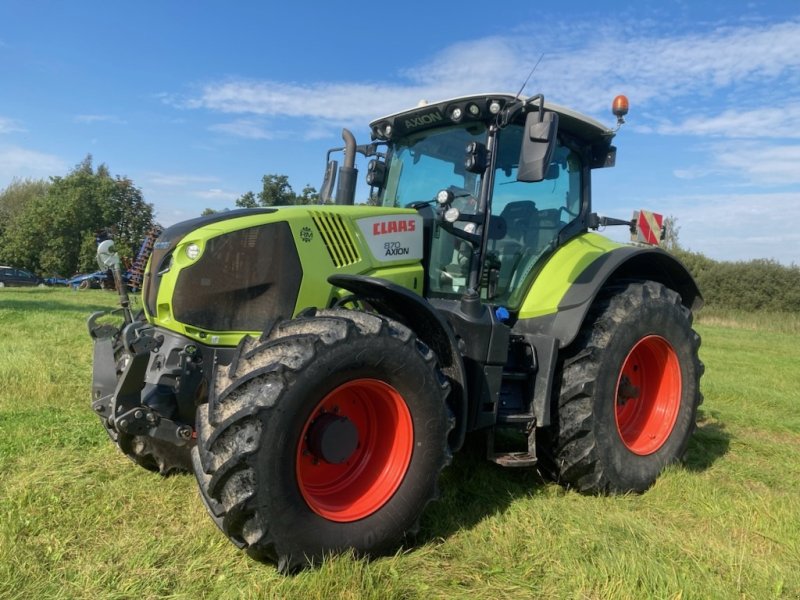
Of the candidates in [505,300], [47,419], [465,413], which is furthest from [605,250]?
[47,419]

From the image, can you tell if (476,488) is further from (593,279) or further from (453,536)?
(593,279)

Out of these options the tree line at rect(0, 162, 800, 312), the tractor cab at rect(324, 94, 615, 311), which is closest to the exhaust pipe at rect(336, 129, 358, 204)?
the tractor cab at rect(324, 94, 615, 311)

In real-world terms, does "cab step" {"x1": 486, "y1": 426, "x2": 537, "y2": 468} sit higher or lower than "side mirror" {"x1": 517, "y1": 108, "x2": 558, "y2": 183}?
lower

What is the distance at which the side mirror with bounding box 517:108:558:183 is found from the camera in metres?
3.25

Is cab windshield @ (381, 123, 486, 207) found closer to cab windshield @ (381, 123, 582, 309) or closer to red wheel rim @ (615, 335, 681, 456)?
cab windshield @ (381, 123, 582, 309)

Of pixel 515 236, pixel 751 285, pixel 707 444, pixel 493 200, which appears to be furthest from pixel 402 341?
pixel 751 285

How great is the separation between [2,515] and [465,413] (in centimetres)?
229

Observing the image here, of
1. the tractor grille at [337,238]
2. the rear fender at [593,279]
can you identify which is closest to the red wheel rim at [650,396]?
the rear fender at [593,279]

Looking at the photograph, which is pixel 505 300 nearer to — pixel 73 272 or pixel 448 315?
pixel 448 315

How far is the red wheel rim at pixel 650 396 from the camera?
4.29m

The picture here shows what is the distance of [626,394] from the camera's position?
4188 mm

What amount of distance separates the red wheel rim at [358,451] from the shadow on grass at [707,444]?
253 centimetres

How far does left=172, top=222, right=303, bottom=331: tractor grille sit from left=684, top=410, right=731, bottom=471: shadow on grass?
3159 millimetres

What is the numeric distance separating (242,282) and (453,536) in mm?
1634
